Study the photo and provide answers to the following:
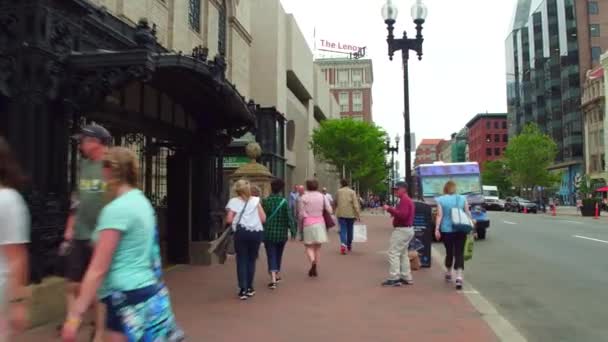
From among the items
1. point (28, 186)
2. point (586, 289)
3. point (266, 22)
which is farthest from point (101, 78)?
point (266, 22)

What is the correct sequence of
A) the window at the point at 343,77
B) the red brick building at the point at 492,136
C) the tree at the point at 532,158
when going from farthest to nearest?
the red brick building at the point at 492,136
the window at the point at 343,77
the tree at the point at 532,158

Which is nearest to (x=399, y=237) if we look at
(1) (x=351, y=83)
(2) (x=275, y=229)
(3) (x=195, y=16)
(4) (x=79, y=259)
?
(2) (x=275, y=229)

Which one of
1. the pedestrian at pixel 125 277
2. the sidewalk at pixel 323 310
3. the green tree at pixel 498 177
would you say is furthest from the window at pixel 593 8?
the pedestrian at pixel 125 277

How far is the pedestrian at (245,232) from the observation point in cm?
798

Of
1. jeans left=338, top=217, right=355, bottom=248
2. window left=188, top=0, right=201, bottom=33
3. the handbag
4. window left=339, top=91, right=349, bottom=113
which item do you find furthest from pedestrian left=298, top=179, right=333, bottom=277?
window left=339, top=91, right=349, bottom=113

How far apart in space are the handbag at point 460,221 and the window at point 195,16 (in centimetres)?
1062

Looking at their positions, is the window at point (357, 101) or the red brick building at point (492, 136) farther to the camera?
the red brick building at point (492, 136)

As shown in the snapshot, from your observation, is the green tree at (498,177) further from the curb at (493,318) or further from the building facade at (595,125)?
the curb at (493,318)

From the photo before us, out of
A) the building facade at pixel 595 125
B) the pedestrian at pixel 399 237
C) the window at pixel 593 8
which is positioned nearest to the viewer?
the pedestrian at pixel 399 237

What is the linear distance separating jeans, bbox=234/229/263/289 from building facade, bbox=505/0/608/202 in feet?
257

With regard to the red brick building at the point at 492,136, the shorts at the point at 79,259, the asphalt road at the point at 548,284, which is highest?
the red brick building at the point at 492,136

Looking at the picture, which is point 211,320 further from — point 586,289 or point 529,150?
point 529,150

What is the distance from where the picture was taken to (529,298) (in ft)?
27.5

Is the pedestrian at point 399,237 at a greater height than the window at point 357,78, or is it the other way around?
the window at point 357,78
